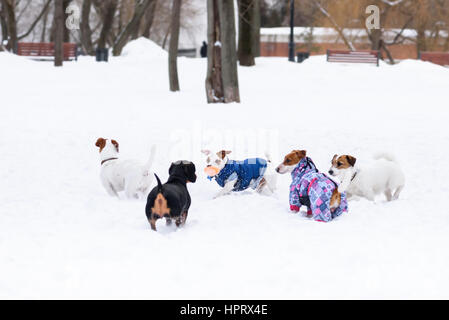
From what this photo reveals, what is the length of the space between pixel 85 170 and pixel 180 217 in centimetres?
398

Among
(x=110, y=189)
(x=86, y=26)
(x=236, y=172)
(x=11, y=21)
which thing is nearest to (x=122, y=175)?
(x=110, y=189)

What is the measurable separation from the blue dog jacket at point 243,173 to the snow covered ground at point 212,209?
0.68 feet

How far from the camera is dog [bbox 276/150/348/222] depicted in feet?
24.5

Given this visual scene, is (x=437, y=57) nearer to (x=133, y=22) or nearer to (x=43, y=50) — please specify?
(x=133, y=22)

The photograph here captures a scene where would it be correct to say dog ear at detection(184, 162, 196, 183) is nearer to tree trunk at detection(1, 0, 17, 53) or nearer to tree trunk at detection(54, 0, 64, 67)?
tree trunk at detection(54, 0, 64, 67)

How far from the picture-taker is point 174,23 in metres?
20.3

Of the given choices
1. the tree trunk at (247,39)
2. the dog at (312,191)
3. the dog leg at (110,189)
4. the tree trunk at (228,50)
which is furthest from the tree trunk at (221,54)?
the tree trunk at (247,39)

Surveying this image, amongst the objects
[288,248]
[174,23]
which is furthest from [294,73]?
[288,248]

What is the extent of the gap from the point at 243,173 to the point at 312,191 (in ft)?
4.67

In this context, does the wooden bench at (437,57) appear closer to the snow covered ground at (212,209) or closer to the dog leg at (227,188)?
the snow covered ground at (212,209)

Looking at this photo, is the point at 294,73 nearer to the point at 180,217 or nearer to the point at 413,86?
the point at 413,86

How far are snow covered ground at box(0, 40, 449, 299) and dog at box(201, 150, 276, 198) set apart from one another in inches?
7.3

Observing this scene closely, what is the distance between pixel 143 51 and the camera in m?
35.2

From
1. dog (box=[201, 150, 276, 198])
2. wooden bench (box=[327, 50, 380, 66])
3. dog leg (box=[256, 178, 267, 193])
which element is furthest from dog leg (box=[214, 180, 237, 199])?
wooden bench (box=[327, 50, 380, 66])
